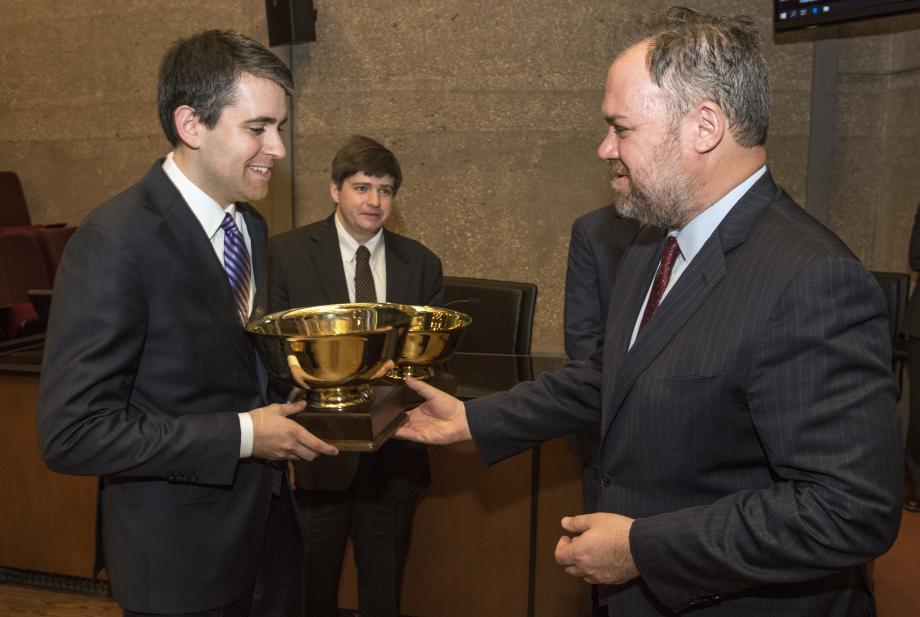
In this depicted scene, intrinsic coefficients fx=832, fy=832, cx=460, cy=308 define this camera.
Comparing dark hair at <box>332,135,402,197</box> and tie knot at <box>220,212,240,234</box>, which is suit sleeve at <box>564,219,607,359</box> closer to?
dark hair at <box>332,135,402,197</box>

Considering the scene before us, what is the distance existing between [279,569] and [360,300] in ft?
3.49

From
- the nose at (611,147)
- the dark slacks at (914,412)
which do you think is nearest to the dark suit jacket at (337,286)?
the nose at (611,147)

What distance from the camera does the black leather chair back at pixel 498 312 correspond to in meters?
3.23

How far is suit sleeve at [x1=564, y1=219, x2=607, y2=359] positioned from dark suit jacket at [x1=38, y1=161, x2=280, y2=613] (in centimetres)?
117

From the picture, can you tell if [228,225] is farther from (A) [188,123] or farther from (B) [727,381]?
(B) [727,381]

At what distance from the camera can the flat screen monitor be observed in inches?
143

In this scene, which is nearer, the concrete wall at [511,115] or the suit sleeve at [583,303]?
the suit sleeve at [583,303]

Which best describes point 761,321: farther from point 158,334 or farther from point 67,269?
point 67,269

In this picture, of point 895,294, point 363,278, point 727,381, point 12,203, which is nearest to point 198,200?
point 727,381

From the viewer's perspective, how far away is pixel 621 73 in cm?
141

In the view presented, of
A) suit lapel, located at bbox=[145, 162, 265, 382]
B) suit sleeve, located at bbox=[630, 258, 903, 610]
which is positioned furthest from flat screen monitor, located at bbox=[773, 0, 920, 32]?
suit lapel, located at bbox=[145, 162, 265, 382]

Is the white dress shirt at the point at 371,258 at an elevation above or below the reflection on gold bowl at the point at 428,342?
above

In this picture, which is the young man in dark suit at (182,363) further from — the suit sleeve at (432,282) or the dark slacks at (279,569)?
the suit sleeve at (432,282)

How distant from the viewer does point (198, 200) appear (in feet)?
5.27
